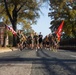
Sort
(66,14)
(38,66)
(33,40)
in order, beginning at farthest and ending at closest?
(66,14) → (33,40) → (38,66)

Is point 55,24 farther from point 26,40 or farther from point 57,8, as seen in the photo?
point 26,40

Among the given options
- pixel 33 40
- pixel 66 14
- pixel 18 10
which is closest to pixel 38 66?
pixel 33 40

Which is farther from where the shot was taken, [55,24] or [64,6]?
[55,24]

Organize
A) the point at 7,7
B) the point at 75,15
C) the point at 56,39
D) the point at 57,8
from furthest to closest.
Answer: the point at 57,8, the point at 75,15, the point at 7,7, the point at 56,39

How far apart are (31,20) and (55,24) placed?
1899 cm

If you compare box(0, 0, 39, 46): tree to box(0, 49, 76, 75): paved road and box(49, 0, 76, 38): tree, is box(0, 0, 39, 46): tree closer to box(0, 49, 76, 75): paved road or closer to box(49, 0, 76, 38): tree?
box(49, 0, 76, 38): tree

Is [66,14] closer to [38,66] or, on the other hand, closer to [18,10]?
[18,10]

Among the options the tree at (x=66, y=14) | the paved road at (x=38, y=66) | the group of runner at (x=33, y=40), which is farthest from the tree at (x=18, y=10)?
the paved road at (x=38, y=66)

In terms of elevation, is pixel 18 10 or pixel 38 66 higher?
pixel 18 10

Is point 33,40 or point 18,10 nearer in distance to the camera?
point 33,40

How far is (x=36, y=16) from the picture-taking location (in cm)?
8000

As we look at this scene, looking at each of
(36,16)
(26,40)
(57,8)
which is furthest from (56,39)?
(57,8)

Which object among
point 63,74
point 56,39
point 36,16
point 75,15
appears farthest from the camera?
point 75,15

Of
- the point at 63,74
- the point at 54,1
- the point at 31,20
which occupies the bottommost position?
the point at 63,74
